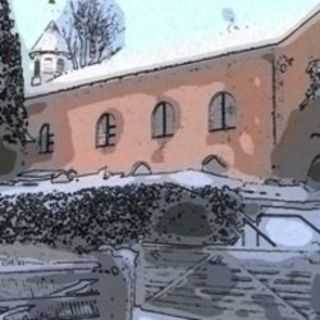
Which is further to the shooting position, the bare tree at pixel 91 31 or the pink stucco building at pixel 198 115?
the bare tree at pixel 91 31

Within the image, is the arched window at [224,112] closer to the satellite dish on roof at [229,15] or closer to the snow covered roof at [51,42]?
the satellite dish on roof at [229,15]

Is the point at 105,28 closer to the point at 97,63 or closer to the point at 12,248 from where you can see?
the point at 97,63

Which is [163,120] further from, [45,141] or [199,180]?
[45,141]

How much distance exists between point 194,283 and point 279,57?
122 cm

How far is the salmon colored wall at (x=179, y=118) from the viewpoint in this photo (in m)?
4.91

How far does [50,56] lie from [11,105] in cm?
32

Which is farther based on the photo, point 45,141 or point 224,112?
point 45,141

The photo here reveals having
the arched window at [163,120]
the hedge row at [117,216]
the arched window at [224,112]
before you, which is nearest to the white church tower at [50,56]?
the arched window at [163,120]

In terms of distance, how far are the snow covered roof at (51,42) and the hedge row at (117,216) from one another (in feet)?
2.40

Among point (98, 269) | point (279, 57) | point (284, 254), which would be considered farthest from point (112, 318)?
point (279, 57)

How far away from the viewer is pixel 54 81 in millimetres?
5059

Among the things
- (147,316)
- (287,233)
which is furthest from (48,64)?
(287,233)

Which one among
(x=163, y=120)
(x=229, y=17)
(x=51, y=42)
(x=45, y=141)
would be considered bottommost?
(x=45, y=141)

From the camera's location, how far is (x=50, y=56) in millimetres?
5047
